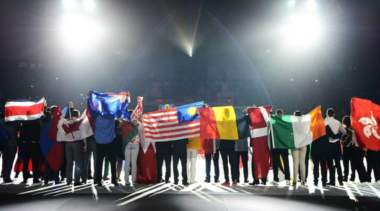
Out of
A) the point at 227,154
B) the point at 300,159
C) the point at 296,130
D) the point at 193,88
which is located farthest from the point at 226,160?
the point at 193,88

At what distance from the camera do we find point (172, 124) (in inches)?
348

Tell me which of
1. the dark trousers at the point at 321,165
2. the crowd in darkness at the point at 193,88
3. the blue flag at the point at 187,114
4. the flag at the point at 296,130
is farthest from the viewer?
the crowd in darkness at the point at 193,88

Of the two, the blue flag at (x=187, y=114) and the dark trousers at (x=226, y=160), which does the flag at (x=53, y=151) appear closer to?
the blue flag at (x=187, y=114)

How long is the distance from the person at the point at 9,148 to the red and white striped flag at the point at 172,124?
3951 millimetres

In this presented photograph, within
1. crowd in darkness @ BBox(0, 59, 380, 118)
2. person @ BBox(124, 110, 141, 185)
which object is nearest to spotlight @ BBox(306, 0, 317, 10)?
crowd in darkness @ BBox(0, 59, 380, 118)

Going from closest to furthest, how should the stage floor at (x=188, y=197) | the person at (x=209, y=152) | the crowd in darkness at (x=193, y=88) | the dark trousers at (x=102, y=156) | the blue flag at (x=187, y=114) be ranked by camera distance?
1. the stage floor at (x=188, y=197)
2. the dark trousers at (x=102, y=156)
3. the person at (x=209, y=152)
4. the blue flag at (x=187, y=114)
5. the crowd in darkness at (x=193, y=88)

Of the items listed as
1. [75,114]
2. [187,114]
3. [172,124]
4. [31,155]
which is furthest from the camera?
[187,114]

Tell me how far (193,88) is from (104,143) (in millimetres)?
27909

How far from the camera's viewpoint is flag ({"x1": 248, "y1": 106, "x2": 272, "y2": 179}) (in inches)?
328

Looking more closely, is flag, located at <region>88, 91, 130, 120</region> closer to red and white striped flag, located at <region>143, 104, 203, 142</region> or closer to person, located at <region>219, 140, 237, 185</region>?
red and white striped flag, located at <region>143, 104, 203, 142</region>

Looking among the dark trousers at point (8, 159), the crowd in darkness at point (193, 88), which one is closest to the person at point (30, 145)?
the dark trousers at point (8, 159)

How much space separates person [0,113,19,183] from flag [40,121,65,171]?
3.56 ft

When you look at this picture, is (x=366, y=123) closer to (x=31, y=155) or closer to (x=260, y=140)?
(x=260, y=140)

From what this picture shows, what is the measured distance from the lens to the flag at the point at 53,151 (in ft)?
27.5
